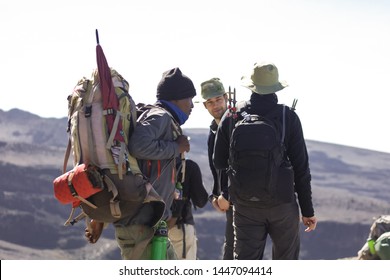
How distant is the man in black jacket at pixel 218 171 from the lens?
745 cm

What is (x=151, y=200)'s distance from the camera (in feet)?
18.5

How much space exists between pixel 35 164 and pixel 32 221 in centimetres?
1668

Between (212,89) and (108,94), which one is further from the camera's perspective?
(212,89)

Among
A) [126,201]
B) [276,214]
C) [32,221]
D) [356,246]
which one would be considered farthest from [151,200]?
[356,246]

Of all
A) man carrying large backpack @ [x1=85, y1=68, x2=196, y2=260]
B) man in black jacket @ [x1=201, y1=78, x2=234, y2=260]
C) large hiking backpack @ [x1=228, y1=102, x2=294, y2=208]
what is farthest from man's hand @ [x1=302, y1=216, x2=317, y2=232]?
man carrying large backpack @ [x1=85, y1=68, x2=196, y2=260]

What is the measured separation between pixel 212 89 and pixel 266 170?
2451 millimetres

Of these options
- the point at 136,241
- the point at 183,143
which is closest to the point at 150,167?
the point at 183,143

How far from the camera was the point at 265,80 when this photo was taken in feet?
21.4

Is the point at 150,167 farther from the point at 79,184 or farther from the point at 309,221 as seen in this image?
the point at 309,221

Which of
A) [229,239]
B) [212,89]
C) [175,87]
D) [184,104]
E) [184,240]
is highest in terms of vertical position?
[175,87]

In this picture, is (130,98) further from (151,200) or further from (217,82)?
(217,82)

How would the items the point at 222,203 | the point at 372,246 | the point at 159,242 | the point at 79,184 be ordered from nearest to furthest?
the point at 79,184 → the point at 159,242 → the point at 222,203 → the point at 372,246

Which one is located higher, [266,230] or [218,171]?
[218,171]

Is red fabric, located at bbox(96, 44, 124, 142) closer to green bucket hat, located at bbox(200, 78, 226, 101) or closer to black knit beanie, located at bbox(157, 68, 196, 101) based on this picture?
black knit beanie, located at bbox(157, 68, 196, 101)
